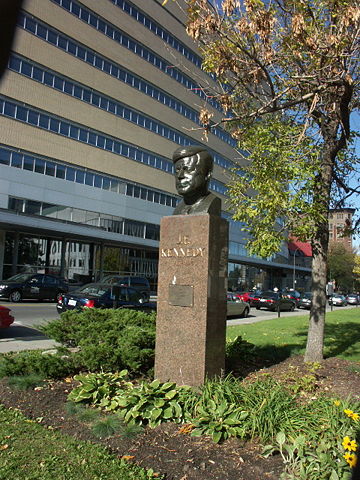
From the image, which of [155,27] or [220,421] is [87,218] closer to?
[155,27]

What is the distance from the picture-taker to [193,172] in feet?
20.4

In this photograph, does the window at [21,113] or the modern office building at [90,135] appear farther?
the modern office building at [90,135]

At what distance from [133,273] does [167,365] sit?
37.3m

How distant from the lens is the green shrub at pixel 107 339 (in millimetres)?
6395

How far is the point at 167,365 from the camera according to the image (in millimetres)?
5867

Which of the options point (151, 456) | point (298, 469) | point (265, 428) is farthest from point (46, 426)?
point (298, 469)

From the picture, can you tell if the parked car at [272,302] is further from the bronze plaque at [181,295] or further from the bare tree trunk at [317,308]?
the bronze plaque at [181,295]

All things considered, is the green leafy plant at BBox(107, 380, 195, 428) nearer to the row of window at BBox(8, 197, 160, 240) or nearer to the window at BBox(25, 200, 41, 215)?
the row of window at BBox(8, 197, 160, 240)

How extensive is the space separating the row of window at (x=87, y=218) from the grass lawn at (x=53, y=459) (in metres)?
28.7

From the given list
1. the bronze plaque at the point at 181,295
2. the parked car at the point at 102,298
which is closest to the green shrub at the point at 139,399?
the bronze plaque at the point at 181,295

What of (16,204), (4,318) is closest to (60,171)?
(16,204)

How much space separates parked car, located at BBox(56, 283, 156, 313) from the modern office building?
1478 centimetres

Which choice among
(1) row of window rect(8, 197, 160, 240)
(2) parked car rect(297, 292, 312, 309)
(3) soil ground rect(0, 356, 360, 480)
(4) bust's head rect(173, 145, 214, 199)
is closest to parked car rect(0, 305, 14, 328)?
(3) soil ground rect(0, 356, 360, 480)

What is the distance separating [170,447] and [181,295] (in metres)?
2.11
